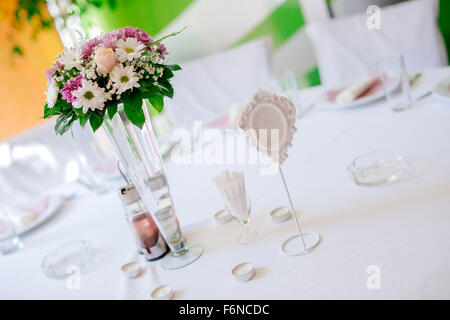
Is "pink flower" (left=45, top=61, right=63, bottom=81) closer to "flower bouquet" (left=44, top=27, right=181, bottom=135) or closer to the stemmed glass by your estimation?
"flower bouquet" (left=44, top=27, right=181, bottom=135)

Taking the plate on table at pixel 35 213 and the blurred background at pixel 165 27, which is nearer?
the plate on table at pixel 35 213

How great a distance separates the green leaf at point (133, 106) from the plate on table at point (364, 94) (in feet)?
2.91

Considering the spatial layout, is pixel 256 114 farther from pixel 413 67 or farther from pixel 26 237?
pixel 413 67

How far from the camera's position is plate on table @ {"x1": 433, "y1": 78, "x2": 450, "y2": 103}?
4.39 feet

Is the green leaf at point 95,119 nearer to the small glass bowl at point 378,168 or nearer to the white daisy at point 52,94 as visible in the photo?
the white daisy at point 52,94

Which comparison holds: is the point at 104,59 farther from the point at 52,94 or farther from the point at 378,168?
the point at 378,168

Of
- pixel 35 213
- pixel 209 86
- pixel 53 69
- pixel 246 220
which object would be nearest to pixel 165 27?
pixel 209 86

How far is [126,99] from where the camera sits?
968 mm

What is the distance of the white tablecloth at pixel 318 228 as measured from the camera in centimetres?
82

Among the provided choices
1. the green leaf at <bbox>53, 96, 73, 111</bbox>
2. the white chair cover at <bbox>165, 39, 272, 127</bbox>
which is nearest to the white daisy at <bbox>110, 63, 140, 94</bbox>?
the green leaf at <bbox>53, 96, 73, 111</bbox>

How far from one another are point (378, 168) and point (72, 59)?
2.52ft

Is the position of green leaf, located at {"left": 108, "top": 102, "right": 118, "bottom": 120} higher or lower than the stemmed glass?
higher

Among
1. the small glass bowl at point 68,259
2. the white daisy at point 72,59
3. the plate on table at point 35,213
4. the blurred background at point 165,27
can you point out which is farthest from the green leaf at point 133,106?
the blurred background at point 165,27

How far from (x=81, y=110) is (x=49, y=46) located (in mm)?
3709
